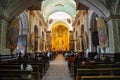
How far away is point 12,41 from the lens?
12.4 meters

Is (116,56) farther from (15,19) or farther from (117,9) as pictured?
(15,19)

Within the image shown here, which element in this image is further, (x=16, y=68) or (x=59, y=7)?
(x=59, y=7)

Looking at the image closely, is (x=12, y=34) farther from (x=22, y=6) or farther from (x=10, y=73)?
(x=10, y=73)

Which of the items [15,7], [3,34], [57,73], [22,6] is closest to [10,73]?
[57,73]

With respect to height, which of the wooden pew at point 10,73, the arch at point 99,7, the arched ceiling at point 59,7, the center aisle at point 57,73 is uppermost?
the arched ceiling at point 59,7

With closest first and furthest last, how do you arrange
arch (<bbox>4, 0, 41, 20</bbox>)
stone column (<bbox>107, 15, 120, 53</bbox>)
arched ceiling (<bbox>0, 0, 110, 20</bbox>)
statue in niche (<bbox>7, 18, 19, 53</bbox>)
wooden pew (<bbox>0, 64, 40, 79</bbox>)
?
wooden pew (<bbox>0, 64, 40, 79</bbox>)
stone column (<bbox>107, 15, 120, 53</bbox>)
arched ceiling (<bbox>0, 0, 110, 20</bbox>)
arch (<bbox>4, 0, 41, 20</bbox>)
statue in niche (<bbox>7, 18, 19, 53</bbox>)

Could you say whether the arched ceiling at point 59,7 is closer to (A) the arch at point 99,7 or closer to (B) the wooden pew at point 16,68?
(A) the arch at point 99,7

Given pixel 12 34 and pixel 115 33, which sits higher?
pixel 12 34

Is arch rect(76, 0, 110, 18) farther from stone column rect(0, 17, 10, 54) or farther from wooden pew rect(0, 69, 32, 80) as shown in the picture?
wooden pew rect(0, 69, 32, 80)

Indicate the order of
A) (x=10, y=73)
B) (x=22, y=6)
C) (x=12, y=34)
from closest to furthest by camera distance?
1. (x=10, y=73)
2. (x=12, y=34)
3. (x=22, y=6)

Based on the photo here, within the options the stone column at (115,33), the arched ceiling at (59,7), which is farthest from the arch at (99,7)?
the arched ceiling at (59,7)

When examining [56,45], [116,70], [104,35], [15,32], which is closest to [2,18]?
[15,32]

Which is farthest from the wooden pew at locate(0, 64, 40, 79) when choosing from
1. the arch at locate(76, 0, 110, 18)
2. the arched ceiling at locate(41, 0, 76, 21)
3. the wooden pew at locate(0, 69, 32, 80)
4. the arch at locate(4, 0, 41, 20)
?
the arched ceiling at locate(41, 0, 76, 21)

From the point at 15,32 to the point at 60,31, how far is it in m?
34.4
